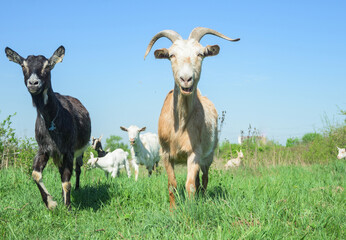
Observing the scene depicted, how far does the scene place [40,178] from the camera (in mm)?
5758

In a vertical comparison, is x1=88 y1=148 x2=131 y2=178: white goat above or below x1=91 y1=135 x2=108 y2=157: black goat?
below

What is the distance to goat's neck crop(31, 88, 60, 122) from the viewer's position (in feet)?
18.8

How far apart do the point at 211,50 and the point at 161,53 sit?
0.73 m

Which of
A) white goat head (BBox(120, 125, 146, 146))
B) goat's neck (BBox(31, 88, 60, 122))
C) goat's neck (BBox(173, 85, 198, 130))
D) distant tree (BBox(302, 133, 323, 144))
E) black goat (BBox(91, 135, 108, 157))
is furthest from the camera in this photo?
distant tree (BBox(302, 133, 323, 144))

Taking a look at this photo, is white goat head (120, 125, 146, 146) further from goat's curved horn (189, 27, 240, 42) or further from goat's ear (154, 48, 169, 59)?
goat's ear (154, 48, 169, 59)

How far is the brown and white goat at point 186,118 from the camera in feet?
15.7

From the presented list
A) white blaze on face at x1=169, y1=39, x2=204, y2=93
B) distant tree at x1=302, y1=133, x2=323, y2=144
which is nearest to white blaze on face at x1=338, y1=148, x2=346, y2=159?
distant tree at x1=302, y1=133, x2=323, y2=144

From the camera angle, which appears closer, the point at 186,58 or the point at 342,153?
the point at 186,58

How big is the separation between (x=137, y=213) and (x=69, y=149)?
2.01m

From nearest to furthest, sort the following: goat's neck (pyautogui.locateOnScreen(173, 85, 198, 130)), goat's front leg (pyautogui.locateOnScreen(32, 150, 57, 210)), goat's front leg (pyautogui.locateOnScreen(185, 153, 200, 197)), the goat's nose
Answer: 1. the goat's nose
2. goat's front leg (pyautogui.locateOnScreen(185, 153, 200, 197))
3. goat's neck (pyautogui.locateOnScreen(173, 85, 198, 130))
4. goat's front leg (pyautogui.locateOnScreen(32, 150, 57, 210))

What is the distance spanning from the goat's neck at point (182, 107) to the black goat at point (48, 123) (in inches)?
84.0

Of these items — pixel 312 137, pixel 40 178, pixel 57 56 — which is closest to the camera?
pixel 40 178

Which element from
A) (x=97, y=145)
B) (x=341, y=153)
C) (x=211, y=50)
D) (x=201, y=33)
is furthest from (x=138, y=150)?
(x=341, y=153)

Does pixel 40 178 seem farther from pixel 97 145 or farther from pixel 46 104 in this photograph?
pixel 97 145
